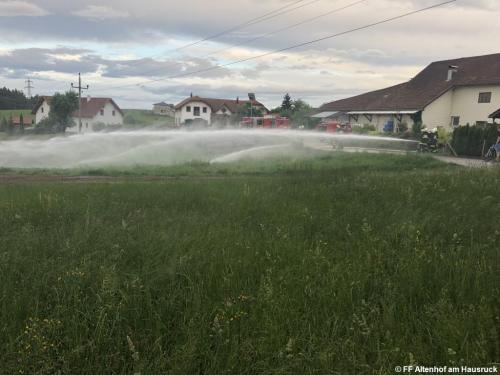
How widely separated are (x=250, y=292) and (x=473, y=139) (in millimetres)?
29155

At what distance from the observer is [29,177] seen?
17547mm

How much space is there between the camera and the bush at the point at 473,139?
28.0 m

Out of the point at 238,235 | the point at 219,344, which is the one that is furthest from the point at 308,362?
the point at 238,235

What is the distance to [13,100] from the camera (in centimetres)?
12425

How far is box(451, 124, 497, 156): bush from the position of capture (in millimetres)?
27973

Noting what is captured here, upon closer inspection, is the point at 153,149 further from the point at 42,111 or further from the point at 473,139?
the point at 42,111

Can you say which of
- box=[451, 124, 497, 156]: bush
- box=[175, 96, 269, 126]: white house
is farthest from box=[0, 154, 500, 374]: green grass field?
box=[175, 96, 269, 126]: white house

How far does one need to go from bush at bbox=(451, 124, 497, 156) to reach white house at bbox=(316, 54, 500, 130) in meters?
16.5

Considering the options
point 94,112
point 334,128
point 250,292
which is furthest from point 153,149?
point 94,112

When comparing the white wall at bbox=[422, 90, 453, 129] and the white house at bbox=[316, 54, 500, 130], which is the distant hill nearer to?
the white house at bbox=[316, 54, 500, 130]

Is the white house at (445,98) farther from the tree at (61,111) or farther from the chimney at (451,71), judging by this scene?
the tree at (61,111)

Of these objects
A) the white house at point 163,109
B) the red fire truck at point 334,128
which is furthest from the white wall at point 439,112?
the white house at point 163,109

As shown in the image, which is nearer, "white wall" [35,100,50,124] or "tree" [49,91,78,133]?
"tree" [49,91,78,133]

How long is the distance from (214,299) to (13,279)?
211cm
